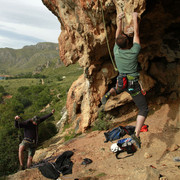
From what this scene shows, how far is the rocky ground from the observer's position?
3.68 m

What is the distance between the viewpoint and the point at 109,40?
7551mm

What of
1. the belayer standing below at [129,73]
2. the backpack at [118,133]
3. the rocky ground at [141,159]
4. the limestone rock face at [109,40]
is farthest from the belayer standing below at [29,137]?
the belayer standing below at [129,73]

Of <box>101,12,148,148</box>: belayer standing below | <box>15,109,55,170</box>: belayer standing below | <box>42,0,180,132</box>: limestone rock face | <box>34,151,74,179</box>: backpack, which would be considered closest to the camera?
<box>101,12,148,148</box>: belayer standing below

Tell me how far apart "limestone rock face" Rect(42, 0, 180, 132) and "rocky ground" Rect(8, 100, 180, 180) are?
2.41 meters

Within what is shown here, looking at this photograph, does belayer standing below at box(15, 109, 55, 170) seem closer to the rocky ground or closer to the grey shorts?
the grey shorts

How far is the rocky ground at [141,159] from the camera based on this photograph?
3.68 metres

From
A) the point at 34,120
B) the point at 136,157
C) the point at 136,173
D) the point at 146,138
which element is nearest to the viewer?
the point at 136,173

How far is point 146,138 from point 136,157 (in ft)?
3.75

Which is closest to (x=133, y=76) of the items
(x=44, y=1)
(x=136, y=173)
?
(x=136, y=173)

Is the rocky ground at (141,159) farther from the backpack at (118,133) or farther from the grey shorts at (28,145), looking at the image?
the grey shorts at (28,145)

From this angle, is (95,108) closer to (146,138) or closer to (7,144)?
(146,138)

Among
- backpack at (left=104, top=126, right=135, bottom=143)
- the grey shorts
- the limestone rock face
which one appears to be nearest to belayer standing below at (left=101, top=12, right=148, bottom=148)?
the limestone rock face

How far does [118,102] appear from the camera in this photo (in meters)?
8.84

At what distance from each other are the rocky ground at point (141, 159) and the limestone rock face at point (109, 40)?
2.41m
